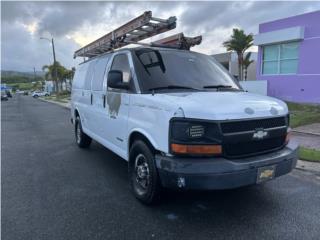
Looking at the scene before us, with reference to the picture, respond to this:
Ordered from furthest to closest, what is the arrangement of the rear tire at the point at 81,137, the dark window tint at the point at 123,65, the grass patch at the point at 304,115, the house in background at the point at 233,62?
the house in background at the point at 233,62 → the grass patch at the point at 304,115 → the rear tire at the point at 81,137 → the dark window tint at the point at 123,65

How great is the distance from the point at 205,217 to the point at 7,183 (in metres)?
3.38

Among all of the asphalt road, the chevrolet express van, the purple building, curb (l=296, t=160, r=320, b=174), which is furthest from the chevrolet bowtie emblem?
the purple building

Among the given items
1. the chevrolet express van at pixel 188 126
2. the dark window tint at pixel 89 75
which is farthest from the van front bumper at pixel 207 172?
the dark window tint at pixel 89 75

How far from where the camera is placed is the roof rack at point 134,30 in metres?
5.02

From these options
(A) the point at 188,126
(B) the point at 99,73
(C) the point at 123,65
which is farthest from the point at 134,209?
(B) the point at 99,73

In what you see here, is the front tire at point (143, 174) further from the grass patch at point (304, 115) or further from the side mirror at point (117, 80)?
the grass patch at point (304, 115)

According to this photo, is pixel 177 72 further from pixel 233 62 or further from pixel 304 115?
pixel 233 62

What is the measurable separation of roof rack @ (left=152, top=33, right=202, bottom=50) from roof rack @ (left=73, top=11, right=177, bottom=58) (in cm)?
31

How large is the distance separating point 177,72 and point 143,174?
5.00 feet

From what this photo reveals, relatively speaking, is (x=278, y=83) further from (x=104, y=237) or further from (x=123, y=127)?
(x=104, y=237)

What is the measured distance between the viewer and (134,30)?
533cm

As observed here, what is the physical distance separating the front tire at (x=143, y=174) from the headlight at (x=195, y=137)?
0.55 m

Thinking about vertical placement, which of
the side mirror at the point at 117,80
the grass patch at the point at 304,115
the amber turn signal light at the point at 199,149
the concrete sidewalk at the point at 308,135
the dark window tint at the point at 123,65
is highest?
the dark window tint at the point at 123,65

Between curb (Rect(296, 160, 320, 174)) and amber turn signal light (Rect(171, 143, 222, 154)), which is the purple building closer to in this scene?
curb (Rect(296, 160, 320, 174))
